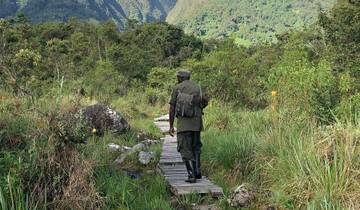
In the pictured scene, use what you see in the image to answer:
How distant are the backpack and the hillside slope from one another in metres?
116

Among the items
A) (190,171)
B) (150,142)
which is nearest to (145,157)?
(190,171)

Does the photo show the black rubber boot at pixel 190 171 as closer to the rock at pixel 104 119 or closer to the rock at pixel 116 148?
the rock at pixel 116 148

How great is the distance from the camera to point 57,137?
5699 mm

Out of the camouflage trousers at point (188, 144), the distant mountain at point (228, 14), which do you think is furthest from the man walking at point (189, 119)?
the distant mountain at point (228, 14)

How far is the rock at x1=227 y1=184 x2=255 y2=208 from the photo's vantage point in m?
6.30

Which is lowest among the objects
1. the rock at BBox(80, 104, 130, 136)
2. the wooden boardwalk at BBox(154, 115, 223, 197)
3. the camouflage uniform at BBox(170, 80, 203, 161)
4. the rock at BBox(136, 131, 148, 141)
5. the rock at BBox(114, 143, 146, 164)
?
the rock at BBox(136, 131, 148, 141)

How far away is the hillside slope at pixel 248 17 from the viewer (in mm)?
132762

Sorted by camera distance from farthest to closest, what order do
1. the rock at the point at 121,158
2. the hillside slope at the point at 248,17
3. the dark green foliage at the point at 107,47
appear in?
the hillside slope at the point at 248,17 < the dark green foliage at the point at 107,47 < the rock at the point at 121,158

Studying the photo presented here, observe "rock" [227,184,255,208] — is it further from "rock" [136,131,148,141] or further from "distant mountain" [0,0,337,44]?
"distant mountain" [0,0,337,44]

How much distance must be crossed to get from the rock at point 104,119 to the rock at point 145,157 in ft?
8.74

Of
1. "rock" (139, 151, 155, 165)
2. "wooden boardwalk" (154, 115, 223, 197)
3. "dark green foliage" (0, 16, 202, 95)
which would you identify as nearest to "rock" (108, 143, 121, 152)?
"rock" (139, 151, 155, 165)

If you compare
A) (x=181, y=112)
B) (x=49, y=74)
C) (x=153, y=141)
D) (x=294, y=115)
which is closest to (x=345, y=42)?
(x=153, y=141)

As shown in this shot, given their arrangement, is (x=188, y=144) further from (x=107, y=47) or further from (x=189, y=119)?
(x=107, y=47)

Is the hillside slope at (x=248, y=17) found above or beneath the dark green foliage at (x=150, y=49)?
above
